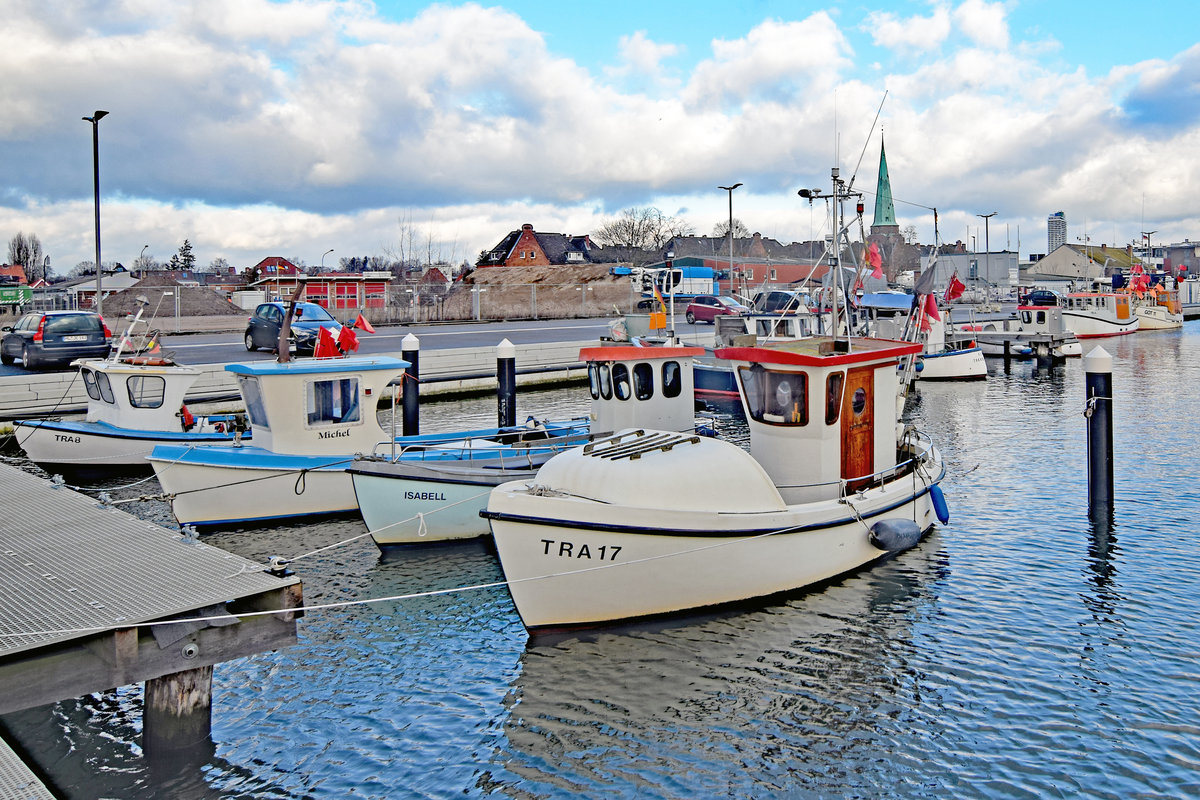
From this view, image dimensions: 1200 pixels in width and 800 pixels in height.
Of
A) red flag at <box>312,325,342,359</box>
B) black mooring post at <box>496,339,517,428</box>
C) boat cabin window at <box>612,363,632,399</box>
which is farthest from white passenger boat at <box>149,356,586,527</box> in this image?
black mooring post at <box>496,339,517,428</box>

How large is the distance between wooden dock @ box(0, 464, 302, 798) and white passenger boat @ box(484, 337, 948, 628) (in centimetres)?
296

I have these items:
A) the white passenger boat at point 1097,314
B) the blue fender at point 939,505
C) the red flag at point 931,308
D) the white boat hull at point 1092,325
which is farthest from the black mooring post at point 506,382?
the white passenger boat at point 1097,314

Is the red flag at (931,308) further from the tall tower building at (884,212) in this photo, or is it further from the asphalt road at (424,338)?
the tall tower building at (884,212)

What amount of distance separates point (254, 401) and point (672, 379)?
7.55 metres

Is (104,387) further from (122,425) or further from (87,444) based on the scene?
(87,444)

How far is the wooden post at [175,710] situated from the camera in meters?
8.70

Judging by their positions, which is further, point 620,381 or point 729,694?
point 620,381

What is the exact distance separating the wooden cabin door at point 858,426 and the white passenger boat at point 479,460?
134 inches

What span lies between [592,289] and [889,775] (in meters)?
59.7

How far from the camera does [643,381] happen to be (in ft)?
54.1

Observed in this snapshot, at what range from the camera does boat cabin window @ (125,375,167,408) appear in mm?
20516

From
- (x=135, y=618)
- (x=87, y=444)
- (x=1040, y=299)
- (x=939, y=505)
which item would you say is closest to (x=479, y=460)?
(x=939, y=505)

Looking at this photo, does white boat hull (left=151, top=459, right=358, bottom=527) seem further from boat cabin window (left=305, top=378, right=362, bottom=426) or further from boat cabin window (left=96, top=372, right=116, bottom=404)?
boat cabin window (left=96, top=372, right=116, bottom=404)

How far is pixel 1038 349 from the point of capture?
48594mm
